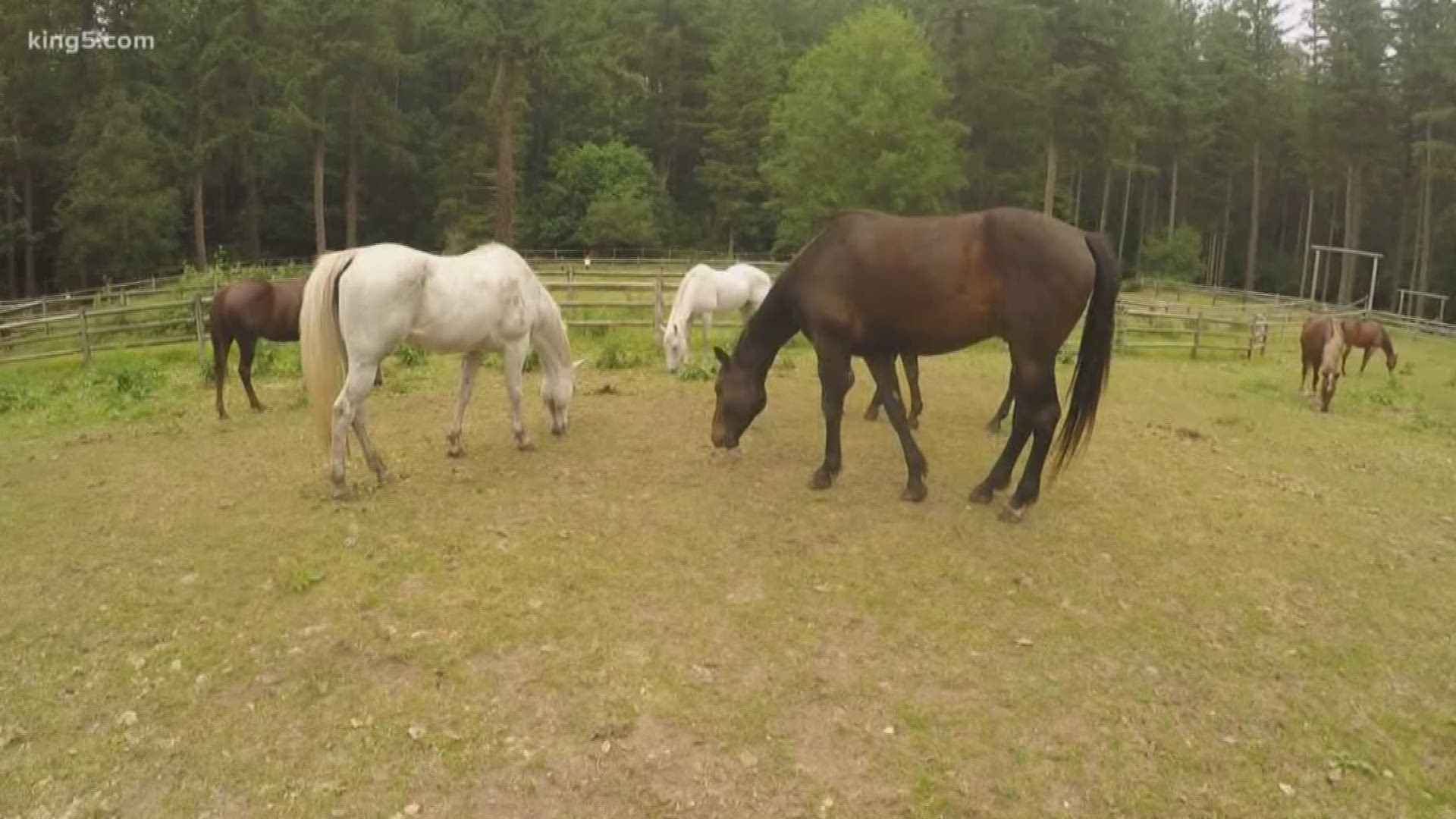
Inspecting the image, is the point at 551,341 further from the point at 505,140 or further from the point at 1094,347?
the point at 505,140

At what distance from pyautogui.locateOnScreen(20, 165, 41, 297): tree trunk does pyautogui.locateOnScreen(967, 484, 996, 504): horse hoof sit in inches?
1502

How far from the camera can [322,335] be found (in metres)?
6.16

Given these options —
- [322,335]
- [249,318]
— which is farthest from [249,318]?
[322,335]

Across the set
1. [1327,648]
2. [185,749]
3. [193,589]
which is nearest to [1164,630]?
[1327,648]

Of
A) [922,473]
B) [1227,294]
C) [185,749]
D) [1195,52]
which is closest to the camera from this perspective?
[185,749]

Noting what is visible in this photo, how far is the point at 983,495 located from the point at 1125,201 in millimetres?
46104

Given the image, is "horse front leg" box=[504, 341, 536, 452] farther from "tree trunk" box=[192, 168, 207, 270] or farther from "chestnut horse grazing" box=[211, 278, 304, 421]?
"tree trunk" box=[192, 168, 207, 270]

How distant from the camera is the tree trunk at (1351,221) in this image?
36.7 metres

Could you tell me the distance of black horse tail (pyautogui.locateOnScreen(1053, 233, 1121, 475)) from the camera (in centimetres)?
589

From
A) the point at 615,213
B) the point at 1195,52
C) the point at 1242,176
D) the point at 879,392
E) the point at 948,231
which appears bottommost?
the point at 879,392

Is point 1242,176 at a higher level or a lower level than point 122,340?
higher

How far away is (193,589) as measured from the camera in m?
5.18

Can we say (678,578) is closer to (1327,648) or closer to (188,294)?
(1327,648)

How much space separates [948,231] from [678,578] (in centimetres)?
305
